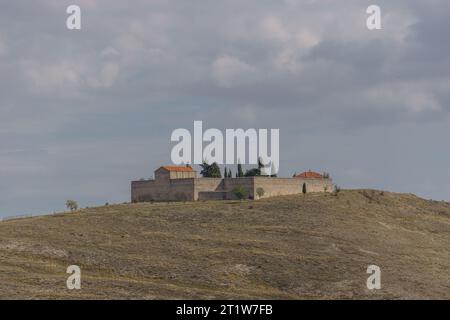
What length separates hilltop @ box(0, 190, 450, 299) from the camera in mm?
55094

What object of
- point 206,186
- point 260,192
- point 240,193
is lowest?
point 240,193

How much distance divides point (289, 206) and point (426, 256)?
21.9m

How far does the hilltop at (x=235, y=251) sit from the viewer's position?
5509cm

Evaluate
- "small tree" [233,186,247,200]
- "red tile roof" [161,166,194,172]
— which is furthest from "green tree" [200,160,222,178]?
"small tree" [233,186,247,200]

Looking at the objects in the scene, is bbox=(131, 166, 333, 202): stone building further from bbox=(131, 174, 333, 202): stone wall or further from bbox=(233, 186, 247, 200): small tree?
bbox=(233, 186, 247, 200): small tree

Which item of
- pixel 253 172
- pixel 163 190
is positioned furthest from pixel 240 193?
pixel 163 190

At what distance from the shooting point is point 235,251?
2625 inches

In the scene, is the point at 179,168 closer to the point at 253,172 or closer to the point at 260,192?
the point at 253,172

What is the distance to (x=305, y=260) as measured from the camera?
209 ft

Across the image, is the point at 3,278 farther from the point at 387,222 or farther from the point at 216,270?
the point at 387,222

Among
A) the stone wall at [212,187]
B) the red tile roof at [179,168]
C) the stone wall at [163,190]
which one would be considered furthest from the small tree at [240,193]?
the red tile roof at [179,168]

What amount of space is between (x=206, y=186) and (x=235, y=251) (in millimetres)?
38820

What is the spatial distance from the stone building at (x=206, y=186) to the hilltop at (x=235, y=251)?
302 inches
